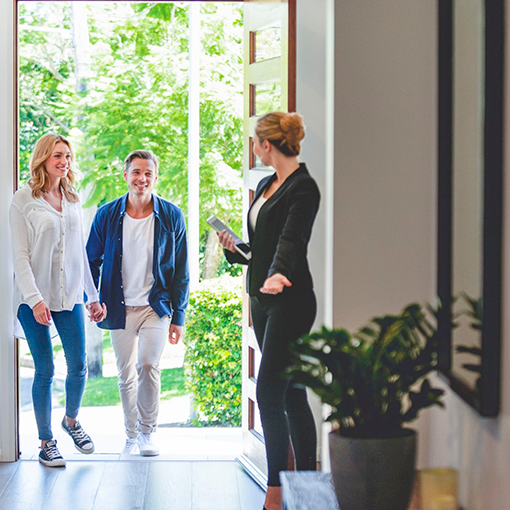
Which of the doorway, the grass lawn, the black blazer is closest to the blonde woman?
the black blazer

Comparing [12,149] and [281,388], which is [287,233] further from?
[12,149]

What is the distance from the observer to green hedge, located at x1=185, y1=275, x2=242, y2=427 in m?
5.32

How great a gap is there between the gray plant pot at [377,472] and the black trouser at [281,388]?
1.12 metres

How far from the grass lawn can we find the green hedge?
A: 2.69m

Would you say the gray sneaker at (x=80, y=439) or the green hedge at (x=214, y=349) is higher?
the green hedge at (x=214, y=349)

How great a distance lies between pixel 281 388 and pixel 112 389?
5.42m

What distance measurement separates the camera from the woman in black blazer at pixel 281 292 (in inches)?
114

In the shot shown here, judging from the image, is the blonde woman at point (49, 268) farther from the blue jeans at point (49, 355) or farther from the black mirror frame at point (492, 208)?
the black mirror frame at point (492, 208)

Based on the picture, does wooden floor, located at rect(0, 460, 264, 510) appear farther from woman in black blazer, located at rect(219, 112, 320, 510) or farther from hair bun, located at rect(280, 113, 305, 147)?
hair bun, located at rect(280, 113, 305, 147)

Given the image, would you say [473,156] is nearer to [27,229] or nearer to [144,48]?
[27,229]

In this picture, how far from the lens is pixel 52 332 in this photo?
4098 millimetres

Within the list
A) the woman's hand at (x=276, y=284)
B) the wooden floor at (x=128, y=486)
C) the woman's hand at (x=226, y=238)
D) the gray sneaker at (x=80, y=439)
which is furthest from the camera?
the gray sneaker at (x=80, y=439)

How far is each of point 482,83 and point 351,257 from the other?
1.05 m

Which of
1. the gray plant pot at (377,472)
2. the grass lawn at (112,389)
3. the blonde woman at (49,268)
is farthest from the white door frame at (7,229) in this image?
the grass lawn at (112,389)
